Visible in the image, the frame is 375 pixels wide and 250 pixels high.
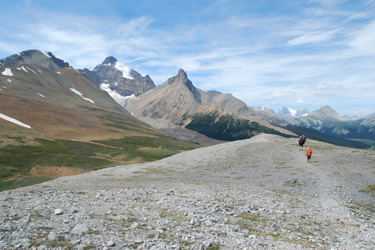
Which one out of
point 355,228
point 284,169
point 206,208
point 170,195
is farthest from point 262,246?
point 284,169

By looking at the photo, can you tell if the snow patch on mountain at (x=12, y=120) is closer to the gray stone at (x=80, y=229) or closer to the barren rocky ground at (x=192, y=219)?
the barren rocky ground at (x=192, y=219)

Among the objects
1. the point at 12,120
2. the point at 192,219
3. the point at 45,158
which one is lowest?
the point at 45,158

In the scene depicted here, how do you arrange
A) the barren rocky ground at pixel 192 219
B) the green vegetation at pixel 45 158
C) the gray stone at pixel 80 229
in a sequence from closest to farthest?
the barren rocky ground at pixel 192 219 → the gray stone at pixel 80 229 → the green vegetation at pixel 45 158

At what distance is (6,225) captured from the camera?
1242 cm

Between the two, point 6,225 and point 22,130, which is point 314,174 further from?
point 22,130

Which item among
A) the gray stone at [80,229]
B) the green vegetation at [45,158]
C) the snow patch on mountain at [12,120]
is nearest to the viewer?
the gray stone at [80,229]

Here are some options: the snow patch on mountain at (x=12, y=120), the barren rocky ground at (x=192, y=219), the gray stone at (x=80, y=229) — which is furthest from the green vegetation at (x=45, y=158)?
the gray stone at (x=80, y=229)

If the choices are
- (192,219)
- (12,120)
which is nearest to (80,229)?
(192,219)

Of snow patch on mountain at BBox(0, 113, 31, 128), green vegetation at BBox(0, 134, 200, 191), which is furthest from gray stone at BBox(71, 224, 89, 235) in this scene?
snow patch on mountain at BBox(0, 113, 31, 128)

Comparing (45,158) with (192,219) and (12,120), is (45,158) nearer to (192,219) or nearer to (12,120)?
(12,120)

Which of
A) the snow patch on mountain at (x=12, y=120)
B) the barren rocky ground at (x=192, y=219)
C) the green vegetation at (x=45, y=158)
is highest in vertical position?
the snow patch on mountain at (x=12, y=120)

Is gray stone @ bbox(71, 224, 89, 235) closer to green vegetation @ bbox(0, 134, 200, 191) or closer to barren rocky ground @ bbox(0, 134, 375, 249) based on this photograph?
barren rocky ground @ bbox(0, 134, 375, 249)

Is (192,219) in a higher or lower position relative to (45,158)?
higher

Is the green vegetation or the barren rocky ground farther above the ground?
→ the barren rocky ground
